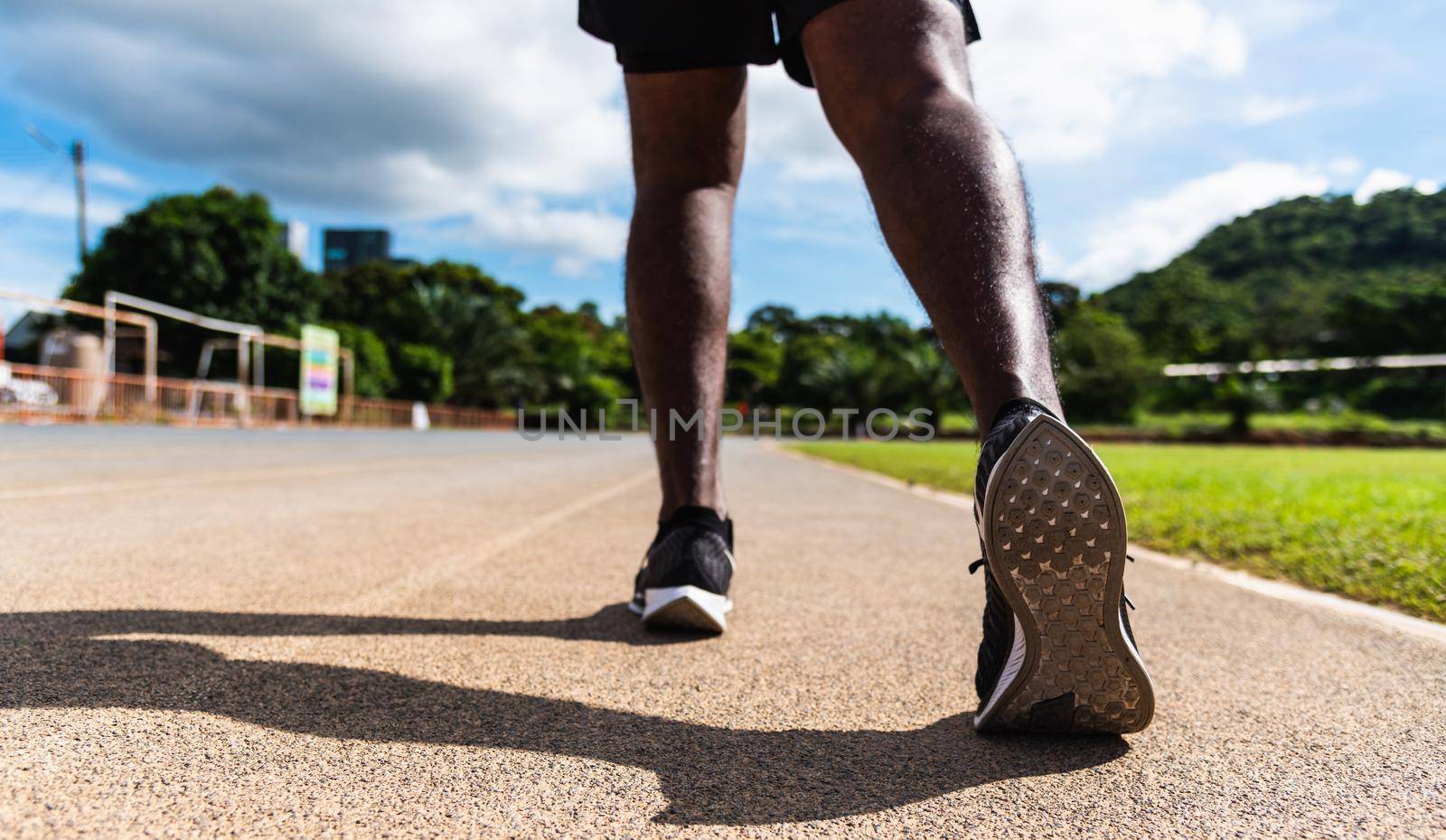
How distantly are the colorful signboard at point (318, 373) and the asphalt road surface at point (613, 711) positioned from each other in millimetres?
29652

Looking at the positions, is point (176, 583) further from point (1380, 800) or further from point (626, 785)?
point (1380, 800)

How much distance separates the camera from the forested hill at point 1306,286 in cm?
5575

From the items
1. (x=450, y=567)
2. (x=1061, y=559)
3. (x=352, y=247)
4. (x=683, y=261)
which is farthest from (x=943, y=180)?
(x=352, y=247)

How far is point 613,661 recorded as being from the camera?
1.22m

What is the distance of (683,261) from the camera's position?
152 centimetres

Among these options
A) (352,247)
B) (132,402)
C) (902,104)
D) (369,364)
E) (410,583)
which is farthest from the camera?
(352,247)

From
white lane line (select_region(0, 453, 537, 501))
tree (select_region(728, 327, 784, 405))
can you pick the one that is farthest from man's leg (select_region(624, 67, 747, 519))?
tree (select_region(728, 327, 784, 405))

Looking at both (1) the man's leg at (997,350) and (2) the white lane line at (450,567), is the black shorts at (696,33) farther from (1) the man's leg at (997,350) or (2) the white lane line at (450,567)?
(2) the white lane line at (450,567)

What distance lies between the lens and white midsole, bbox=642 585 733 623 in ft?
4.44

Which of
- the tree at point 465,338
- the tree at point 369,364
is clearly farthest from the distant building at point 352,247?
the tree at point 369,364

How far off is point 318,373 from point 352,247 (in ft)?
313

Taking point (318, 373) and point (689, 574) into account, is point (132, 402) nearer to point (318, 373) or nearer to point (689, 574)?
point (318, 373)

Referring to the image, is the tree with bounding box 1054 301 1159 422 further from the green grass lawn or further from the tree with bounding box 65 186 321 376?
the green grass lawn

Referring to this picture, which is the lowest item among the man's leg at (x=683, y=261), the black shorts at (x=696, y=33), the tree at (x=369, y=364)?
the man's leg at (x=683, y=261)
